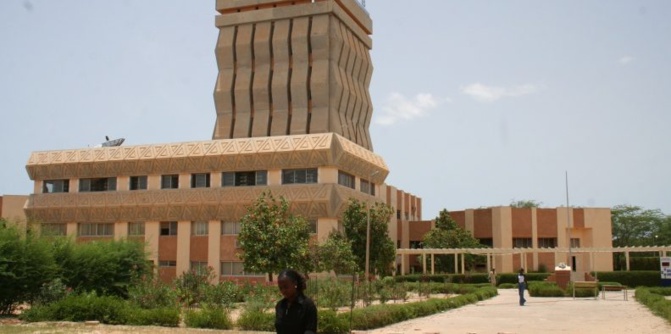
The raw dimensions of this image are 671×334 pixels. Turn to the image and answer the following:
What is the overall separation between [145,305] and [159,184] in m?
30.8

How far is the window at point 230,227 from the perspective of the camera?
5406cm

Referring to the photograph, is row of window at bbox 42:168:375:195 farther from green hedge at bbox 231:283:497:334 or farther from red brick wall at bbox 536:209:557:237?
green hedge at bbox 231:283:497:334

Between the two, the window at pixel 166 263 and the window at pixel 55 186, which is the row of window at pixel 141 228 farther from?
Result: the window at pixel 55 186

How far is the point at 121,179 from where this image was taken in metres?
57.8

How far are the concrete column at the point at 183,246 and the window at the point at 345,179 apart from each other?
1236 centimetres

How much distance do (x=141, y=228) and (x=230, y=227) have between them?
810 cm

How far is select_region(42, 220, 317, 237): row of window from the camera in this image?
54219 millimetres

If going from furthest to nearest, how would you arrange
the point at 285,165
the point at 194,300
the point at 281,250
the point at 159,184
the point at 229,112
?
the point at 229,112, the point at 159,184, the point at 285,165, the point at 281,250, the point at 194,300

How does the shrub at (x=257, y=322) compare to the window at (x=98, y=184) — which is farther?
the window at (x=98, y=184)

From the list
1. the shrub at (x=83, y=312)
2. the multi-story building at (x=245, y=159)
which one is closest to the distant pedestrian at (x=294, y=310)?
the shrub at (x=83, y=312)

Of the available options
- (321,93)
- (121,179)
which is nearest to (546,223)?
(321,93)

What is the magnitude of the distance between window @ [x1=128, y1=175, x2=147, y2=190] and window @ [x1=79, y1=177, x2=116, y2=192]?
68.9 inches

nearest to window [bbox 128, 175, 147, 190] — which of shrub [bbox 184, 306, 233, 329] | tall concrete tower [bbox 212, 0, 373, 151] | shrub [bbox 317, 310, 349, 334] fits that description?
tall concrete tower [bbox 212, 0, 373, 151]

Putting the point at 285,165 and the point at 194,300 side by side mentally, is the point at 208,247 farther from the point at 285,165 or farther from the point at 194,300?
the point at 194,300
